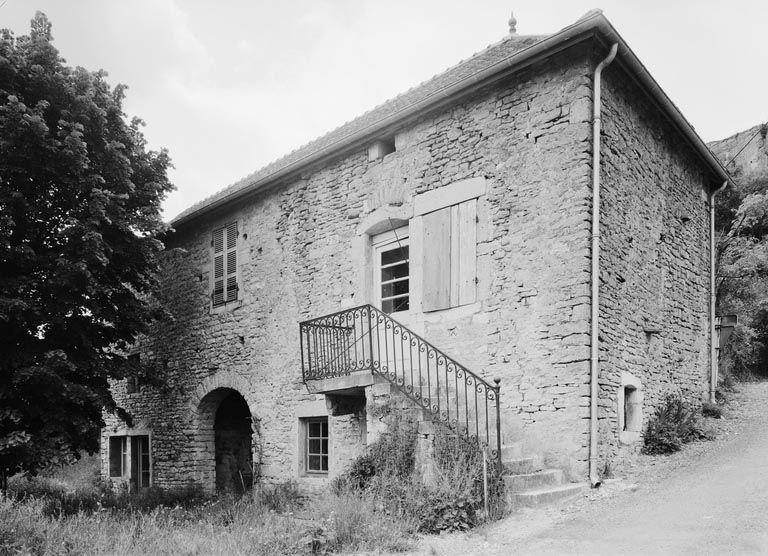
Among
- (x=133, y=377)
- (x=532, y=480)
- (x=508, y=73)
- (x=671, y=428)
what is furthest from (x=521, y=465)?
(x=133, y=377)

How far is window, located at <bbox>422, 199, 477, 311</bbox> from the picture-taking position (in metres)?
8.73

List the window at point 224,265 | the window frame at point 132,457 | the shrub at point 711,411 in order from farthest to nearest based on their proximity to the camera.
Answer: the window frame at point 132,457, the window at point 224,265, the shrub at point 711,411

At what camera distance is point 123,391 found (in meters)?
15.5

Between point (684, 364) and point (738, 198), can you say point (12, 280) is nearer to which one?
point (684, 364)

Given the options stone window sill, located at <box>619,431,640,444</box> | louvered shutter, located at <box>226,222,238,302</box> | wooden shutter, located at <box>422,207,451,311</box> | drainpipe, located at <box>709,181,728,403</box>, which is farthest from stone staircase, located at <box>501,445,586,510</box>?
louvered shutter, located at <box>226,222,238,302</box>

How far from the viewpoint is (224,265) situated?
12992mm

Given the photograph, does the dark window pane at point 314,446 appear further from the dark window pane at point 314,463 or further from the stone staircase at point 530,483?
the stone staircase at point 530,483

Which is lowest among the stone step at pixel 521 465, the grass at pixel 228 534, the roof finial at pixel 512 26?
the grass at pixel 228 534

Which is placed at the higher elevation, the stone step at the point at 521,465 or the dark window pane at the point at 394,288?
the dark window pane at the point at 394,288

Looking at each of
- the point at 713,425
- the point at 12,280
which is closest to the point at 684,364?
the point at 713,425

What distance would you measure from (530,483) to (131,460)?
37.2 ft

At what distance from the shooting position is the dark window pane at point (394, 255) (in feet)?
32.6

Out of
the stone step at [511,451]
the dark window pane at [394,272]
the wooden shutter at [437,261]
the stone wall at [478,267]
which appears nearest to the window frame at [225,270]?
the stone wall at [478,267]

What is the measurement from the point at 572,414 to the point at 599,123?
3451 mm
